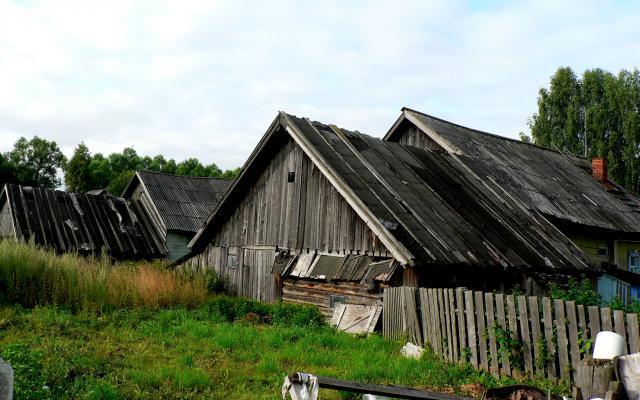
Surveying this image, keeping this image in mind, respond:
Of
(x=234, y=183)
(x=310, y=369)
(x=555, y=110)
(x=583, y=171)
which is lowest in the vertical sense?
(x=310, y=369)

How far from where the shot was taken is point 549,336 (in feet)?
26.8

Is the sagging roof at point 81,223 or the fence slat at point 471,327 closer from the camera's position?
the fence slat at point 471,327

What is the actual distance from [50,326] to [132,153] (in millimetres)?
78444

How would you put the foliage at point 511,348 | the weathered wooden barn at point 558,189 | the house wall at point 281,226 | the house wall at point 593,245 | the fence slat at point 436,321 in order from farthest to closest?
1. the house wall at point 593,245
2. the weathered wooden barn at point 558,189
3. the house wall at point 281,226
4. the fence slat at point 436,321
5. the foliage at point 511,348

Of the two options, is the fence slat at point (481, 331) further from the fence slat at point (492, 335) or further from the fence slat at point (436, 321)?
the fence slat at point (436, 321)

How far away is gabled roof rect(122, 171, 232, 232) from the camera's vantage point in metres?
33.7

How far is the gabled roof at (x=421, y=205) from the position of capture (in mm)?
12938

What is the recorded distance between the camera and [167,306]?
14.3 metres

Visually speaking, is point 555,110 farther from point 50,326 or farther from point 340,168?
point 50,326

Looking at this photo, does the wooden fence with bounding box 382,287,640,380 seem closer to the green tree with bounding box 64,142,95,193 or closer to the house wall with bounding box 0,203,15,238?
the house wall with bounding box 0,203,15,238

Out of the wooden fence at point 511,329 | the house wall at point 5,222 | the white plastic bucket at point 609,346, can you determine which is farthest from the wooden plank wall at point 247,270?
the house wall at point 5,222

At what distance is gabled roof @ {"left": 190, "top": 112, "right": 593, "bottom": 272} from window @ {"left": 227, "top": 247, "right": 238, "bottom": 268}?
1175 millimetres

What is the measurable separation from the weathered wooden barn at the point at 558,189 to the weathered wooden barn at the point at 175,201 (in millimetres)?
14468

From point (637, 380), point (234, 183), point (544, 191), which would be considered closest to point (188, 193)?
point (234, 183)
